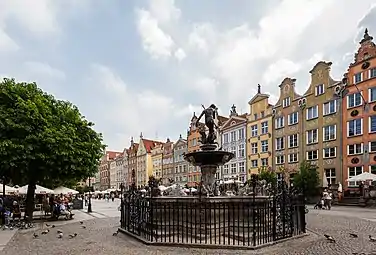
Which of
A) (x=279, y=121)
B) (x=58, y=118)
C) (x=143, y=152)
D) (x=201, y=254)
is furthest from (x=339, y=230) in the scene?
(x=143, y=152)

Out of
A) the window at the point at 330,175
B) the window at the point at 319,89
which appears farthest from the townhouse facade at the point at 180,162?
the window at the point at 330,175

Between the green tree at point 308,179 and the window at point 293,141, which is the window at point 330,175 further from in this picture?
the window at point 293,141

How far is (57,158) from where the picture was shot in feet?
68.6

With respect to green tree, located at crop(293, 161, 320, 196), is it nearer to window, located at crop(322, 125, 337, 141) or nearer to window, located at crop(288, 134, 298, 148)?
window, located at crop(322, 125, 337, 141)

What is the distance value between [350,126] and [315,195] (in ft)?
28.0

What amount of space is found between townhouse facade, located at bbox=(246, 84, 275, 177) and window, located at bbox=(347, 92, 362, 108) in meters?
13.6

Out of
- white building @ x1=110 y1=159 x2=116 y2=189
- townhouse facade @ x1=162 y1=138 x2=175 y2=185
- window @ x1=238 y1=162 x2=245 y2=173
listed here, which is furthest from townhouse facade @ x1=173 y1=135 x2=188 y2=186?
white building @ x1=110 y1=159 x2=116 y2=189

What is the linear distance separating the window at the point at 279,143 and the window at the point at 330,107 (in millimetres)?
8205

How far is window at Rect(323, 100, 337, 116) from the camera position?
42.6 m

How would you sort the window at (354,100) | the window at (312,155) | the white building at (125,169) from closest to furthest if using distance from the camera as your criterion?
the window at (354,100) < the window at (312,155) < the white building at (125,169)

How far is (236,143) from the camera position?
61938 mm

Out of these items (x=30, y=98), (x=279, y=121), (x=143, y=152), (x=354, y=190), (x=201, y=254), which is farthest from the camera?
(x=143, y=152)

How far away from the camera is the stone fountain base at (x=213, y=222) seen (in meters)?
11.9

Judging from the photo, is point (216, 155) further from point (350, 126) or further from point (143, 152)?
point (143, 152)
